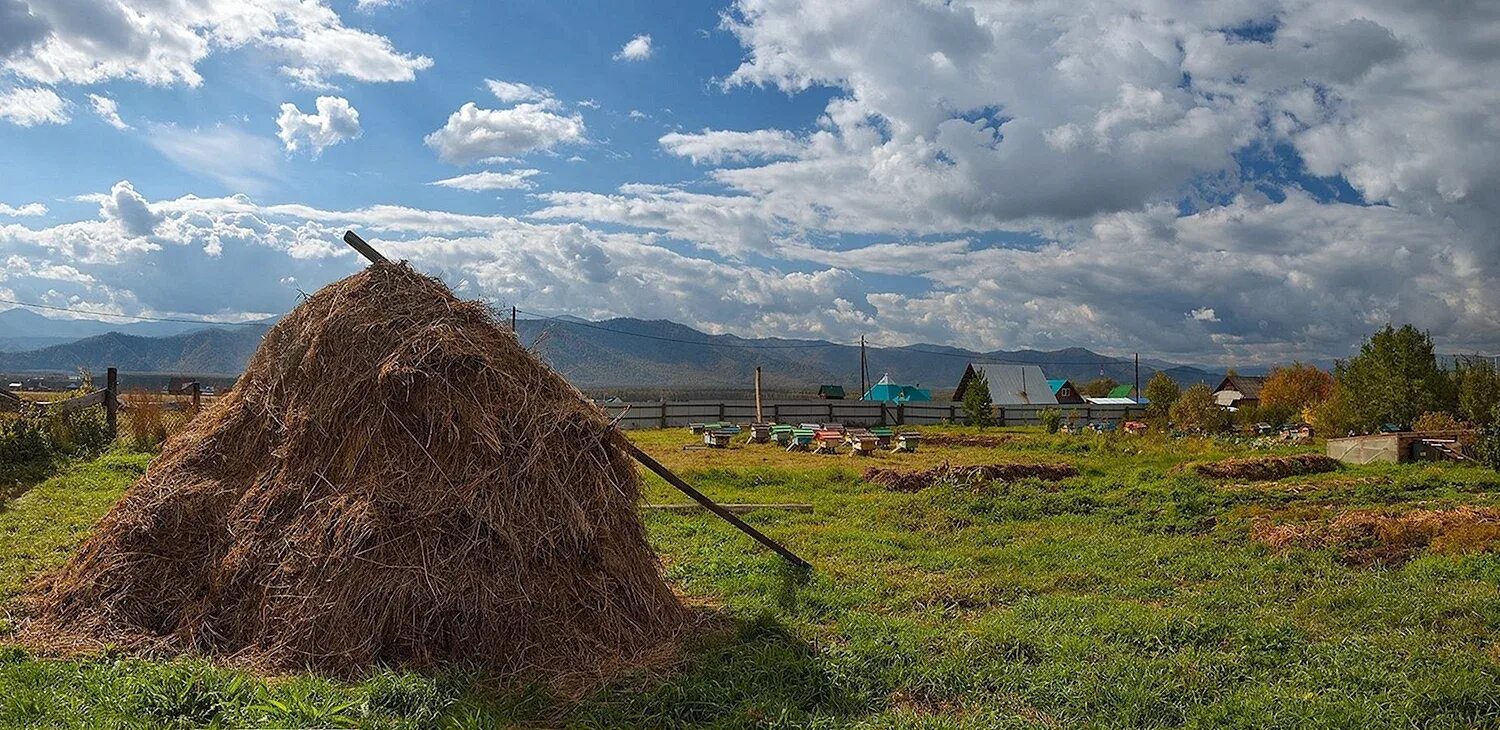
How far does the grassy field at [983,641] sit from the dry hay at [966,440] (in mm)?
17006

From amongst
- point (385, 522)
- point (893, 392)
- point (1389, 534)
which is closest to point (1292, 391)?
point (893, 392)

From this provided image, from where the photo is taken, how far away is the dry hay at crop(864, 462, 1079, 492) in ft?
56.7

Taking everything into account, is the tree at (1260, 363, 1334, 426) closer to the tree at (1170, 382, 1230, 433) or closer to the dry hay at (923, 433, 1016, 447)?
the tree at (1170, 382, 1230, 433)

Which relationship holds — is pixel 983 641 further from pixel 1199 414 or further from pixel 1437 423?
pixel 1199 414

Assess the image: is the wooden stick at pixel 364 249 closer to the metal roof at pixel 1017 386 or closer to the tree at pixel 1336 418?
the tree at pixel 1336 418

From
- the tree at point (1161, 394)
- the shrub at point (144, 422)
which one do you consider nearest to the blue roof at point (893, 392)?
the tree at point (1161, 394)

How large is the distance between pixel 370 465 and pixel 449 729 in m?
2.31

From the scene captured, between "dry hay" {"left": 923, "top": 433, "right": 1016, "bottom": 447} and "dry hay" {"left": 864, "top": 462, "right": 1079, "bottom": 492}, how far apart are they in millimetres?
11556

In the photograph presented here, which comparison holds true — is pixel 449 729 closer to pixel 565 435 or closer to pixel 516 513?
pixel 516 513

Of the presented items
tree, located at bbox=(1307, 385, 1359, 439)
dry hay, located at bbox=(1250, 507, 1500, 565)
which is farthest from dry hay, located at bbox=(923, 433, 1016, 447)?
dry hay, located at bbox=(1250, 507, 1500, 565)

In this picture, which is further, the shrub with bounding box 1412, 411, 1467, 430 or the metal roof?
the metal roof

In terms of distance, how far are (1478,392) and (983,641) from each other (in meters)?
30.0

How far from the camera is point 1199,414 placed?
36469 mm

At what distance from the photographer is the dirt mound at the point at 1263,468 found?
1862cm
